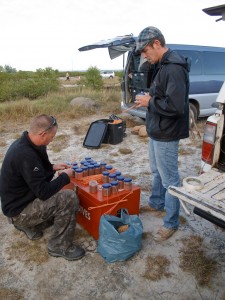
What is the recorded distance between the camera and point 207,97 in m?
6.77

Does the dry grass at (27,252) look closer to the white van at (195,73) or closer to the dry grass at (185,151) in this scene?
the dry grass at (185,151)

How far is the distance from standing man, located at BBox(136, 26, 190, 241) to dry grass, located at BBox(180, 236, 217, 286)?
24 centimetres

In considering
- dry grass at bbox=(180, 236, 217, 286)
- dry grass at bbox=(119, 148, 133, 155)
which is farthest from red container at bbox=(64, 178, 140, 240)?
dry grass at bbox=(119, 148, 133, 155)

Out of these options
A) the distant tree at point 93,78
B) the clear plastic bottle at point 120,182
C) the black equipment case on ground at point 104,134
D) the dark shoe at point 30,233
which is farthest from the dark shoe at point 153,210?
the distant tree at point 93,78

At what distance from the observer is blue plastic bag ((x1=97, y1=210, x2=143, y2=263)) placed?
7.66 feet

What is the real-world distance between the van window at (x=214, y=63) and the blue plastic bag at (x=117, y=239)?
540 centimetres

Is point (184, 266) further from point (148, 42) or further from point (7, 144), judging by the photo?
point (7, 144)

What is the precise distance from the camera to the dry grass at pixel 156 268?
7.56 feet

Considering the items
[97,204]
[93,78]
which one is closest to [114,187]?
[97,204]

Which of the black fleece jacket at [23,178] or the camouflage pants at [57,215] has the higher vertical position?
the black fleece jacket at [23,178]

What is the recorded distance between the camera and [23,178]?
2383 mm

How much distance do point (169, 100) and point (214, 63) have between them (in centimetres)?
527

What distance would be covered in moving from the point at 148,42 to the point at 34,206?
1842 mm

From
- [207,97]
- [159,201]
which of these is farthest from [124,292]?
[207,97]
